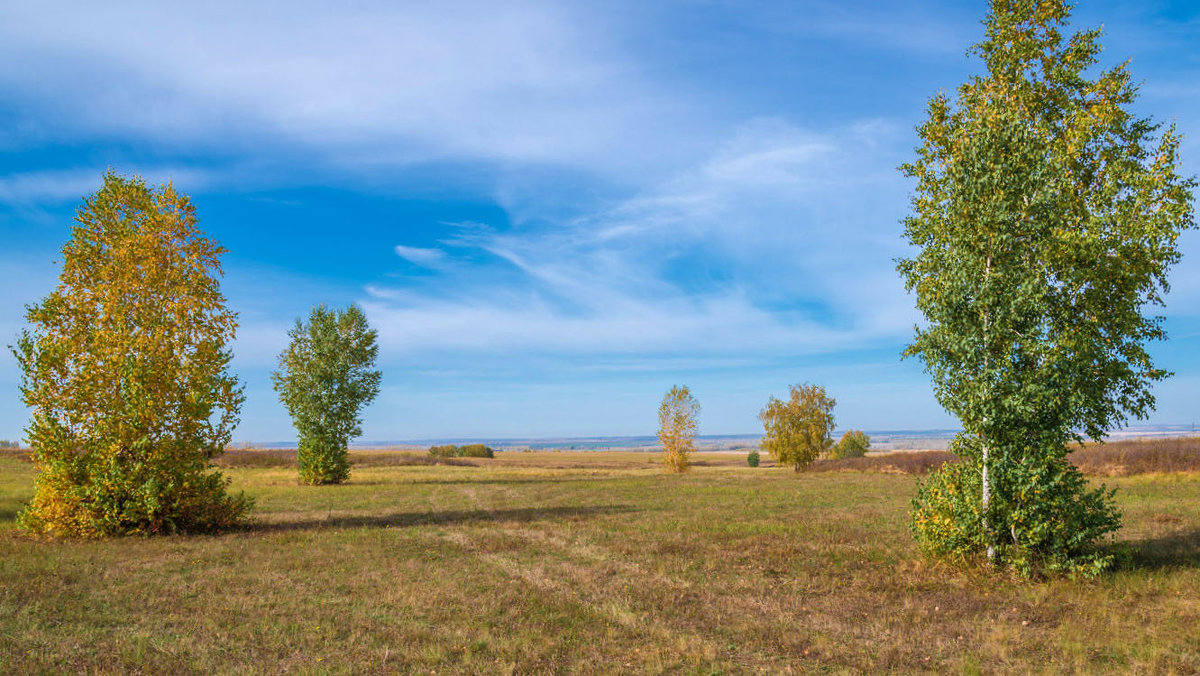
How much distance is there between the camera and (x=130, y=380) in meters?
18.0

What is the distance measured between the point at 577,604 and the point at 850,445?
275ft

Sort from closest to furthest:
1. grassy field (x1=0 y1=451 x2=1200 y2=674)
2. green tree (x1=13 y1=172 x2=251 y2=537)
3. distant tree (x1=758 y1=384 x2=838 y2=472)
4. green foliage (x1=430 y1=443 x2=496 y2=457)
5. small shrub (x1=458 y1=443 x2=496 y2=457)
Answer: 1. grassy field (x1=0 y1=451 x2=1200 y2=674)
2. green tree (x1=13 y1=172 x2=251 y2=537)
3. distant tree (x1=758 y1=384 x2=838 y2=472)
4. green foliage (x1=430 y1=443 x2=496 y2=457)
5. small shrub (x1=458 y1=443 x2=496 y2=457)

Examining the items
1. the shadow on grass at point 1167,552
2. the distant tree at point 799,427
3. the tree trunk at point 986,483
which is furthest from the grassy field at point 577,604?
the distant tree at point 799,427

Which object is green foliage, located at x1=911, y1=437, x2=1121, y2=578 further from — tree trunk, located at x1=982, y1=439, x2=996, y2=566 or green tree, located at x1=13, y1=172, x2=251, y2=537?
green tree, located at x1=13, y1=172, x2=251, y2=537

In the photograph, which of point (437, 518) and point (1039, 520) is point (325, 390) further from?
point (1039, 520)

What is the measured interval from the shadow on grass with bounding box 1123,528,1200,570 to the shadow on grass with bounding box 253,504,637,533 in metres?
16.4

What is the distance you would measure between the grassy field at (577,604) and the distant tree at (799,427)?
42796mm

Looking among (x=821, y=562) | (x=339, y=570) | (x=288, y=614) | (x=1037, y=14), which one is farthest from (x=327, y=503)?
(x=1037, y=14)

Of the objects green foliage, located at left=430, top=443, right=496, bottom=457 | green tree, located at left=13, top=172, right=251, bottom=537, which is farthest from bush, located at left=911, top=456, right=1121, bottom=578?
green foliage, located at left=430, top=443, right=496, bottom=457

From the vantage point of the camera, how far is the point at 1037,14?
14.4 metres

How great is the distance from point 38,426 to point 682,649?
1949cm

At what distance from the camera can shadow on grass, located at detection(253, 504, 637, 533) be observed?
2119 cm

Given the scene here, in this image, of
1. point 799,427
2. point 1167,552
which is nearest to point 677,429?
point 799,427

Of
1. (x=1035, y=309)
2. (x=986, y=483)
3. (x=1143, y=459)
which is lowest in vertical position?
(x=1143, y=459)
